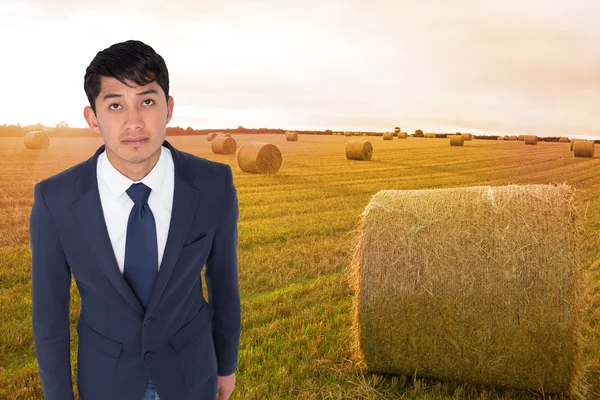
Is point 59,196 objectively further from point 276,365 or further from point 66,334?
point 276,365

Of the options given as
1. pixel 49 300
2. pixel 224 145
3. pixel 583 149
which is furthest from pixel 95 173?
pixel 583 149

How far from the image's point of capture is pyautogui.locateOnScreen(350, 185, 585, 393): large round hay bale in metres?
4.82

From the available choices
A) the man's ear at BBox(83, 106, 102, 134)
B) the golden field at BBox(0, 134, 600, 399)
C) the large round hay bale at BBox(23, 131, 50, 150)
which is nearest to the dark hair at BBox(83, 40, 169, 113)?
the man's ear at BBox(83, 106, 102, 134)

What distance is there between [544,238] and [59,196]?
165 inches

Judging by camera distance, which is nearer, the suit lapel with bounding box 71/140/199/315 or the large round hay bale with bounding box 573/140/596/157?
the suit lapel with bounding box 71/140/199/315

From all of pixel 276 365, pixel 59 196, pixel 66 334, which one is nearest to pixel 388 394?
pixel 276 365

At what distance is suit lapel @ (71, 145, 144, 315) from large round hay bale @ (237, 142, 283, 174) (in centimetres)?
1868

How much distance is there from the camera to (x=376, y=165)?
2609 cm

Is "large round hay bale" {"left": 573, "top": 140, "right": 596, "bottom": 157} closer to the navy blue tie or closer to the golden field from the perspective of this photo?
the golden field

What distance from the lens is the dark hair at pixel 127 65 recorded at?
2.26m

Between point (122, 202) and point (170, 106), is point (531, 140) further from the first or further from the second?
point (122, 202)

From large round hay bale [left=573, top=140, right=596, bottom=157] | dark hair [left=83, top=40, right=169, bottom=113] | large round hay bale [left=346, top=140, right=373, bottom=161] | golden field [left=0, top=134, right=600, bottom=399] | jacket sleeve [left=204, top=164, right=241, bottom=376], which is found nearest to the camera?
dark hair [left=83, top=40, right=169, bottom=113]

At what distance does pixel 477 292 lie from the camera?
16.1 ft

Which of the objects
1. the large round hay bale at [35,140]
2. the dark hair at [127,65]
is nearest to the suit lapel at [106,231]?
the dark hair at [127,65]
